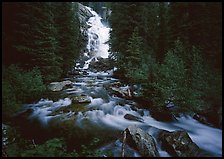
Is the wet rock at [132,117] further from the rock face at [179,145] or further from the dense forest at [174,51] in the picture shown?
the rock face at [179,145]

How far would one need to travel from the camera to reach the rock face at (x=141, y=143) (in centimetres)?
790

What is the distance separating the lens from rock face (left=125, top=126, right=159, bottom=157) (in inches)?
311

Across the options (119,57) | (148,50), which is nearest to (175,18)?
(148,50)

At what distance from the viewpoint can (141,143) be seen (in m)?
8.01

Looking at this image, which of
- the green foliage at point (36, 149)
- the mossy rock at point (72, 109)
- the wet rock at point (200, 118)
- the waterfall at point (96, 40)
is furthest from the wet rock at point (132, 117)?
the waterfall at point (96, 40)

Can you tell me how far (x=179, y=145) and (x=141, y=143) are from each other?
1441 mm

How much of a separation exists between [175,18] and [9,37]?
1191cm

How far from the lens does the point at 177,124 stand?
1188 centimetres

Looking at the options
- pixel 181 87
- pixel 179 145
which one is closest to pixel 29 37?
pixel 181 87

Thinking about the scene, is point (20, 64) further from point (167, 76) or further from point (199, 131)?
point (199, 131)

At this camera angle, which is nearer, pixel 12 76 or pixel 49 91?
pixel 12 76

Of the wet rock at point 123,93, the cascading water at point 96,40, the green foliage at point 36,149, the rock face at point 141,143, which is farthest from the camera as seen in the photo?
the cascading water at point 96,40

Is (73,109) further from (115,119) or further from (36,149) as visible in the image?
(36,149)

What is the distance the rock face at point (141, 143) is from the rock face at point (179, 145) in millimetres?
550
